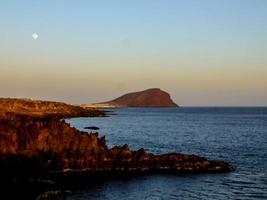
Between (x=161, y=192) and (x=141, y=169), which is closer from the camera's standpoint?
(x=161, y=192)

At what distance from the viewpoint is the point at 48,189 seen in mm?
50688

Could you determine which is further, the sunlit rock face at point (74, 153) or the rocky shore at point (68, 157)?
the sunlit rock face at point (74, 153)

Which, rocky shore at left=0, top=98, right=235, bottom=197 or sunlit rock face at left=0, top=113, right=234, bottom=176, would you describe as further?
sunlit rock face at left=0, top=113, right=234, bottom=176

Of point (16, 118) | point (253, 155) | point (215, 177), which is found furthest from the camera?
point (253, 155)

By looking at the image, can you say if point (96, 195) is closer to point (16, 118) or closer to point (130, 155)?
point (130, 155)

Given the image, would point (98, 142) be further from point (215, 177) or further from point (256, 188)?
point (256, 188)

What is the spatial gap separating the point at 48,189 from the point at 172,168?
71.9ft

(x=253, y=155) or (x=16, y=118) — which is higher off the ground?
(x=16, y=118)

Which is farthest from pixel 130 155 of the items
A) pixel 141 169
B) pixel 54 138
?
pixel 54 138

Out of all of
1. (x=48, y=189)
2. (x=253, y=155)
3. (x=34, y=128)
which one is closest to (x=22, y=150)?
(x=34, y=128)

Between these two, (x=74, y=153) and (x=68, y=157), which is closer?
(x=68, y=157)

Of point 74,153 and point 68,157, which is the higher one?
point 74,153

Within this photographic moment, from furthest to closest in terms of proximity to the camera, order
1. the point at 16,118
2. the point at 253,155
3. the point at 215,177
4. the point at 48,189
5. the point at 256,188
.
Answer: the point at 253,155, the point at 16,118, the point at 215,177, the point at 256,188, the point at 48,189

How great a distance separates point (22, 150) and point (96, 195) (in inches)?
664
